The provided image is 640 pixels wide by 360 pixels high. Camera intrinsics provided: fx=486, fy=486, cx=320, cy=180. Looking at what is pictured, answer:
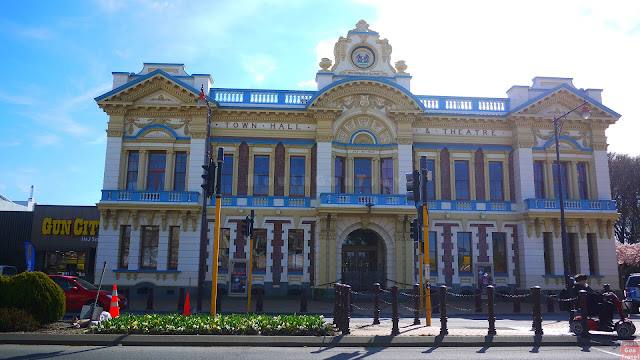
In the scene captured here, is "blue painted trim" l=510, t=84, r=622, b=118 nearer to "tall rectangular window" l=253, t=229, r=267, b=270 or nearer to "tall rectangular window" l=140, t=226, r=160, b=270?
"tall rectangular window" l=253, t=229, r=267, b=270

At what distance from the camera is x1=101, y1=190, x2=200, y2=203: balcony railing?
1083 inches

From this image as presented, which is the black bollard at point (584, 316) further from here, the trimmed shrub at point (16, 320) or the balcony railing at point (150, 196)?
the balcony railing at point (150, 196)

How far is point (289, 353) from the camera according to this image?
10258 millimetres

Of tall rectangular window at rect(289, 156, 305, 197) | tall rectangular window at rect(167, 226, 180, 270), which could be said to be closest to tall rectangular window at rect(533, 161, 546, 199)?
tall rectangular window at rect(289, 156, 305, 197)

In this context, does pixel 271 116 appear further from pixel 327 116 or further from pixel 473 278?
pixel 473 278

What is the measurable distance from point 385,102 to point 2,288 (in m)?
21.9

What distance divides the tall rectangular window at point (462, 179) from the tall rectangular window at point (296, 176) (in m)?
9.47

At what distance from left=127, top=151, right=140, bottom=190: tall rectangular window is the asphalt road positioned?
18608 mm

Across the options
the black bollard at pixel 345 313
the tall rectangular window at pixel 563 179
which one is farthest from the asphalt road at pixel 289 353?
the tall rectangular window at pixel 563 179

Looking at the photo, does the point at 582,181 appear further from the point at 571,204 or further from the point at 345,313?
the point at 345,313

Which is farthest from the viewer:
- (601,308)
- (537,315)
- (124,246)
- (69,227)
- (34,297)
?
(69,227)

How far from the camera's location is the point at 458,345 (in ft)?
38.5

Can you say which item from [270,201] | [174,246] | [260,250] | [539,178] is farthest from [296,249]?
[539,178]

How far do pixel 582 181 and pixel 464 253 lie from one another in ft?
28.9
